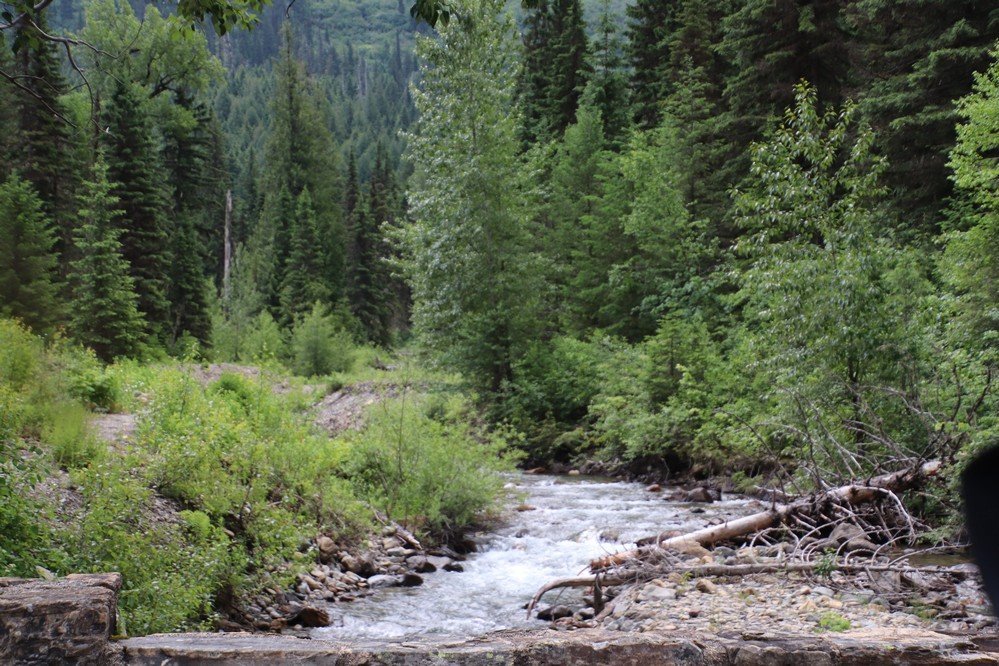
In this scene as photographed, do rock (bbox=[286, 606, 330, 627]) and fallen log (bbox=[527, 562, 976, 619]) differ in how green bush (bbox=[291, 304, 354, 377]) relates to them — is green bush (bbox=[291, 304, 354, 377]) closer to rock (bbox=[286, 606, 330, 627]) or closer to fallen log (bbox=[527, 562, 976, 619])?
fallen log (bbox=[527, 562, 976, 619])

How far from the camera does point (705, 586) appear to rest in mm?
7203

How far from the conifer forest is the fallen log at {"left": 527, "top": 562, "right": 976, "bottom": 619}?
53 mm

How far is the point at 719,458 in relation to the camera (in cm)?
1470

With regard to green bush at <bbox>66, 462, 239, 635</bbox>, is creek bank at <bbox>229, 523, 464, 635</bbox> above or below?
below

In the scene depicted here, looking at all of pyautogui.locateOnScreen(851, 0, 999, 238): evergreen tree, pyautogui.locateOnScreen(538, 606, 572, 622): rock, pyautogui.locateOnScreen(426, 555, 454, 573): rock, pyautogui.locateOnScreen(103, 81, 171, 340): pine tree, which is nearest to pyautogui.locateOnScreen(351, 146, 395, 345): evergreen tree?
pyautogui.locateOnScreen(103, 81, 171, 340): pine tree

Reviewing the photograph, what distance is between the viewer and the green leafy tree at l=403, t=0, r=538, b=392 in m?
21.7

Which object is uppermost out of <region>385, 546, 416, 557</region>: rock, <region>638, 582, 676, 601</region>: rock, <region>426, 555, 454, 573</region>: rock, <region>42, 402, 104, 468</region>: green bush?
<region>42, 402, 104, 468</region>: green bush

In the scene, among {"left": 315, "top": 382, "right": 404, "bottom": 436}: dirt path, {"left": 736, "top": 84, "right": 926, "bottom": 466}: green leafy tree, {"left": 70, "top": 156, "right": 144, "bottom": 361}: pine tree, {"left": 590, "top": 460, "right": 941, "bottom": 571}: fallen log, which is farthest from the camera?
{"left": 70, "top": 156, "right": 144, "bottom": 361}: pine tree

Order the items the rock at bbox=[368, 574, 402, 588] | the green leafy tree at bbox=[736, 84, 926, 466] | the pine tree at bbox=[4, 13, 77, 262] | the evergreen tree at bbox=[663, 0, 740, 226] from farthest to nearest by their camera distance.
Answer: the pine tree at bbox=[4, 13, 77, 262], the evergreen tree at bbox=[663, 0, 740, 226], the green leafy tree at bbox=[736, 84, 926, 466], the rock at bbox=[368, 574, 402, 588]

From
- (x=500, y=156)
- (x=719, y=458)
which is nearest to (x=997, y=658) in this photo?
(x=719, y=458)

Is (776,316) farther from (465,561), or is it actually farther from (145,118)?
(145,118)

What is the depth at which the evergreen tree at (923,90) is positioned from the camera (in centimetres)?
1448

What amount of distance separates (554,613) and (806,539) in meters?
3.00

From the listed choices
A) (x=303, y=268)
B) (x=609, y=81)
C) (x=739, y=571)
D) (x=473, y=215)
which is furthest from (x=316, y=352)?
(x=739, y=571)
